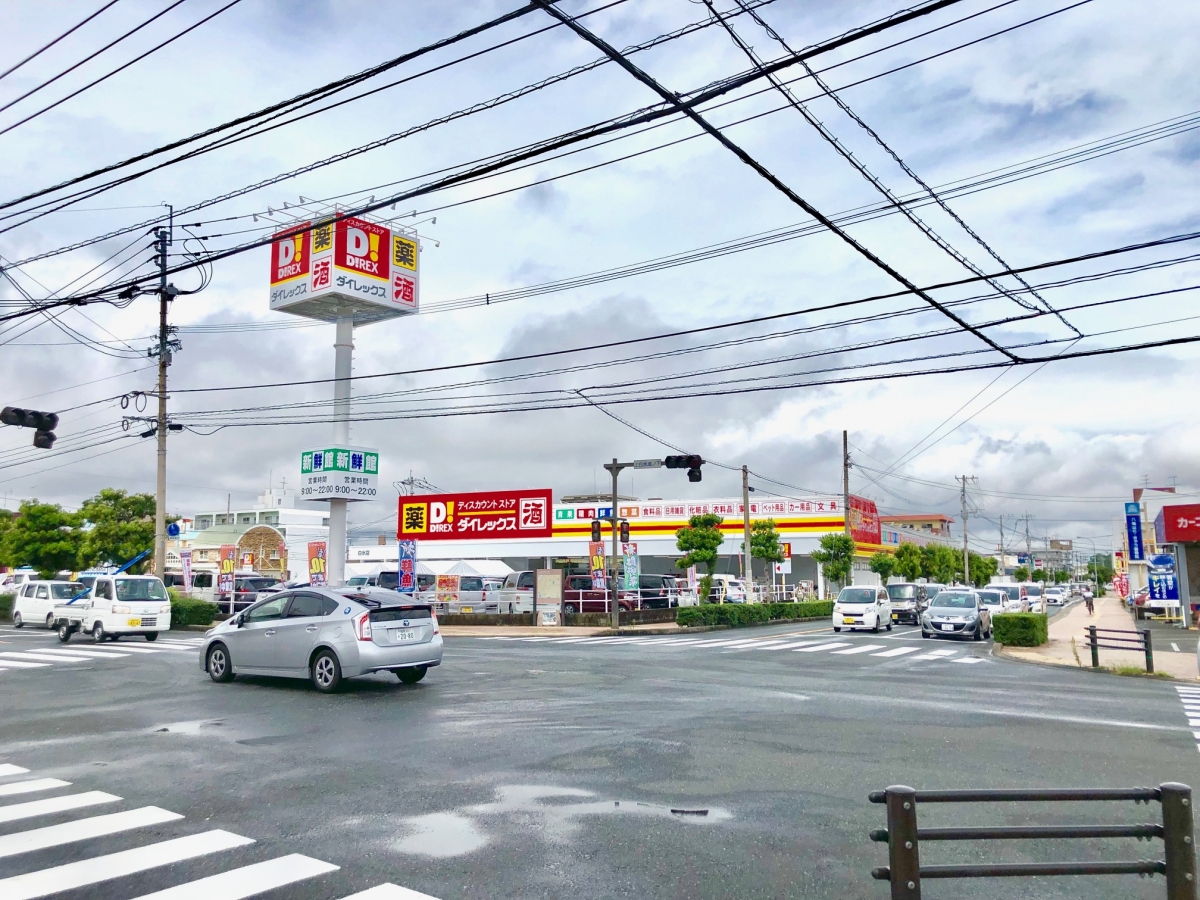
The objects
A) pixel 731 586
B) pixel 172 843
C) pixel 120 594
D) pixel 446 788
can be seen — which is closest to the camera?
pixel 172 843

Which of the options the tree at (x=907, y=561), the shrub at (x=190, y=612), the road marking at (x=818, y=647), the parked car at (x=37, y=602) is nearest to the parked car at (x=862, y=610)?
the road marking at (x=818, y=647)

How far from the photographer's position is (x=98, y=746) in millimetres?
10023

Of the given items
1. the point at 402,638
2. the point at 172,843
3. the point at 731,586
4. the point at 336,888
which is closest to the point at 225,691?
the point at 402,638

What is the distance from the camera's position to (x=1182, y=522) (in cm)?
3447

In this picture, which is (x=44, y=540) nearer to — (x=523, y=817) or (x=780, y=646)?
(x=780, y=646)

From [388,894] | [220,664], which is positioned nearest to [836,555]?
[220,664]

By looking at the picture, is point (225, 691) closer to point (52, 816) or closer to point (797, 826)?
point (52, 816)

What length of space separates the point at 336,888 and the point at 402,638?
9212 mm

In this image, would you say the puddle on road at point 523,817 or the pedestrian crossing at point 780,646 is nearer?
the puddle on road at point 523,817

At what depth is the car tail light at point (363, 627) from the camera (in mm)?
13867

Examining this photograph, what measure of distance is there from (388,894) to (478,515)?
38727 millimetres

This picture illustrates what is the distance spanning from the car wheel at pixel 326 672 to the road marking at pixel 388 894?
8897 mm

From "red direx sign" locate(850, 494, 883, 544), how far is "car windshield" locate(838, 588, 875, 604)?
21.4m

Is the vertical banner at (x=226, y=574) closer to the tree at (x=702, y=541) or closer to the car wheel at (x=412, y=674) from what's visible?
the tree at (x=702, y=541)
